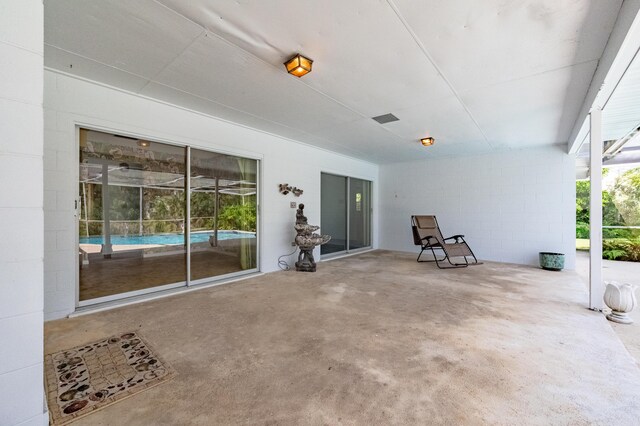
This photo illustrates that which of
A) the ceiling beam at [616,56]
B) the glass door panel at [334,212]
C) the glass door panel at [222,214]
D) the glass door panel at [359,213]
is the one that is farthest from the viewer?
the glass door panel at [359,213]

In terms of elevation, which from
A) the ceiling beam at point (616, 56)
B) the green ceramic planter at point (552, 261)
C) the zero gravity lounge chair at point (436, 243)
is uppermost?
the ceiling beam at point (616, 56)

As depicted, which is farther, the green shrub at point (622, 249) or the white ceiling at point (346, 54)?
the green shrub at point (622, 249)

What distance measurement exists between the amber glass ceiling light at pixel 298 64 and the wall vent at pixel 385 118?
175 cm

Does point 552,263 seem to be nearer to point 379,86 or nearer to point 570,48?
point 570,48

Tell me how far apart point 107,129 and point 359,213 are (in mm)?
5510

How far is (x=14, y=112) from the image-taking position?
121 cm

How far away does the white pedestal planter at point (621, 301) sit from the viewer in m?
2.67

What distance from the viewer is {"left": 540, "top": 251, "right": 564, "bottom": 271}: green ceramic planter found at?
16.2 ft

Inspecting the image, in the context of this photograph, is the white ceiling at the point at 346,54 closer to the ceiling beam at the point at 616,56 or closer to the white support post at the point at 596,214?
the ceiling beam at the point at 616,56

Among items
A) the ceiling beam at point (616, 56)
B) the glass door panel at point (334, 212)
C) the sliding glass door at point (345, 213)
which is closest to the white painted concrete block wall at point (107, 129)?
the glass door panel at point (334, 212)

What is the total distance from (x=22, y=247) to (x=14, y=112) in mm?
622

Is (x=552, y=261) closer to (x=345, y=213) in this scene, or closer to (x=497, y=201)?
(x=497, y=201)

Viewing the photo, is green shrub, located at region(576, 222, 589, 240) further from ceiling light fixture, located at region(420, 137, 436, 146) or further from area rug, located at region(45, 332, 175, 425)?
area rug, located at region(45, 332, 175, 425)

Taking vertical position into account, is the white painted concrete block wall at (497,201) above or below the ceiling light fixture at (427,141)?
below
